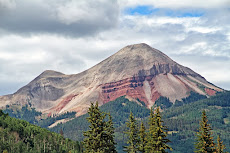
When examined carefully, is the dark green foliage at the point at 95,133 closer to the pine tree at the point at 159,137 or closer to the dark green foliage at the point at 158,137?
the dark green foliage at the point at 158,137

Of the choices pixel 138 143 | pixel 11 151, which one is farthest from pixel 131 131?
pixel 11 151

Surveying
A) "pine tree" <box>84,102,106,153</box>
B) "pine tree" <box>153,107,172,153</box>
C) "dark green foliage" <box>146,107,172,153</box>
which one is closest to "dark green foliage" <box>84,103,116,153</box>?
"pine tree" <box>84,102,106,153</box>

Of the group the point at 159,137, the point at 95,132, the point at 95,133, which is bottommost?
the point at 159,137

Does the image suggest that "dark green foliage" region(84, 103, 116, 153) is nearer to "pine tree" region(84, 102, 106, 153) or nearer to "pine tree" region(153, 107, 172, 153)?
"pine tree" region(84, 102, 106, 153)

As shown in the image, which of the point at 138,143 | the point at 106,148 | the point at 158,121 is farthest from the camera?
the point at 138,143

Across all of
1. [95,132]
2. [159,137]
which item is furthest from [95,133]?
[159,137]

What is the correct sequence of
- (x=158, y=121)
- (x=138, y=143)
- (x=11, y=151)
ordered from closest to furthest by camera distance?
(x=158, y=121) → (x=138, y=143) → (x=11, y=151)

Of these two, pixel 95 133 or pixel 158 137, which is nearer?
pixel 158 137

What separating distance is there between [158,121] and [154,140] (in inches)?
123

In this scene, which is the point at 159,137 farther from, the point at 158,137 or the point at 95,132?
the point at 95,132

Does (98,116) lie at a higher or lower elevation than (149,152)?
higher

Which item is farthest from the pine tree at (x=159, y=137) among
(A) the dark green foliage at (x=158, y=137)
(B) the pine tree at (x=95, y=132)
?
(B) the pine tree at (x=95, y=132)

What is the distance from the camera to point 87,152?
214ft

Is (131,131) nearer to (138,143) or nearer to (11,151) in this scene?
(138,143)
